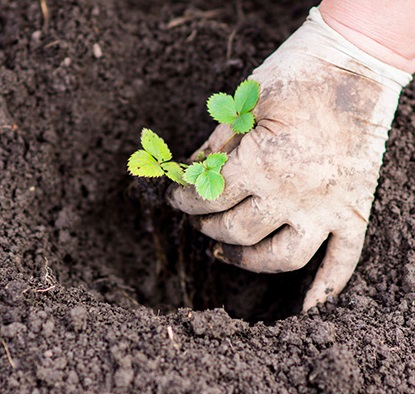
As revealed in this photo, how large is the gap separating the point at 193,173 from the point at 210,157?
89 millimetres

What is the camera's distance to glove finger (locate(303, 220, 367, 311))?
6.97 feet

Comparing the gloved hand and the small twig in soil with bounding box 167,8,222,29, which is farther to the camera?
the small twig in soil with bounding box 167,8,222,29

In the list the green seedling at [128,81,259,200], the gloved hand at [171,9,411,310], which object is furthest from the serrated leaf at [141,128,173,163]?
the gloved hand at [171,9,411,310]

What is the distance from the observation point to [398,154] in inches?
93.2

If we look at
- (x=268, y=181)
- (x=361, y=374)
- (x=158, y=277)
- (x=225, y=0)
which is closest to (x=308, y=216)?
(x=268, y=181)

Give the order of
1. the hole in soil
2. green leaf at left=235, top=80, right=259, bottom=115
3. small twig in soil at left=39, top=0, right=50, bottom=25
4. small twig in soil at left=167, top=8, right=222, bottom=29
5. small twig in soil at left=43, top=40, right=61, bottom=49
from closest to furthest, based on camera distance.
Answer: green leaf at left=235, top=80, right=259, bottom=115
the hole in soil
small twig in soil at left=43, top=40, right=61, bottom=49
small twig in soil at left=39, top=0, right=50, bottom=25
small twig in soil at left=167, top=8, right=222, bottom=29

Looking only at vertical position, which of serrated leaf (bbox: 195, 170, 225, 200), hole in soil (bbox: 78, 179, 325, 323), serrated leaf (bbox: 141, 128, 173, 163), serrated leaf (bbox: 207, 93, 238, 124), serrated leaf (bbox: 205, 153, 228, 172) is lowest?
hole in soil (bbox: 78, 179, 325, 323)

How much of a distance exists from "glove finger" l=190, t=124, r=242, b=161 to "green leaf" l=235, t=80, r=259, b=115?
0.40 ft

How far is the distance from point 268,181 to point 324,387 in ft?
2.46

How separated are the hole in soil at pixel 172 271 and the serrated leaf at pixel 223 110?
542mm

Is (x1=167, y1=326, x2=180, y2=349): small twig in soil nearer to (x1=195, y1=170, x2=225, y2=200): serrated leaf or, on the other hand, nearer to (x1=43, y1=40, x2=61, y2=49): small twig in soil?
(x1=195, y1=170, x2=225, y2=200): serrated leaf

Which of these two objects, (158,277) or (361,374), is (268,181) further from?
(158,277)

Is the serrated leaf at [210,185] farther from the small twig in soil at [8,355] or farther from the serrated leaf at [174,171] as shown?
the small twig in soil at [8,355]

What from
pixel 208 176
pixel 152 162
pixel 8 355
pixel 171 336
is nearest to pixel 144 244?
pixel 152 162
